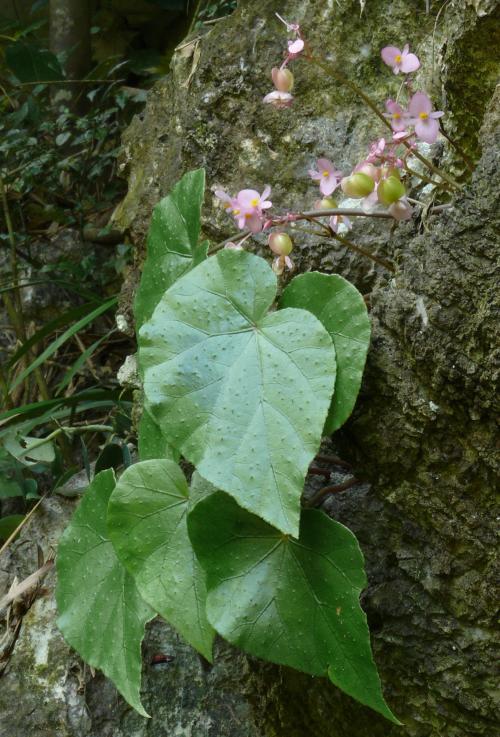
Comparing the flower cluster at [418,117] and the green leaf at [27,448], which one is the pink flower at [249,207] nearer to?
the flower cluster at [418,117]

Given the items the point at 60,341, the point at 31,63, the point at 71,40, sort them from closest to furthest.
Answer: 1. the point at 60,341
2. the point at 31,63
3. the point at 71,40

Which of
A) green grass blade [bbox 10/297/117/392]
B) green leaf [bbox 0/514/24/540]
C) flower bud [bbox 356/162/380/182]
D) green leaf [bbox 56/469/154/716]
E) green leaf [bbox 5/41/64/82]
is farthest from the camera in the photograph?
green leaf [bbox 5/41/64/82]

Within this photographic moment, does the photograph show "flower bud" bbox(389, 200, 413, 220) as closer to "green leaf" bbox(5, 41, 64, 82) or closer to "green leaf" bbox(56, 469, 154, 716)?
"green leaf" bbox(56, 469, 154, 716)

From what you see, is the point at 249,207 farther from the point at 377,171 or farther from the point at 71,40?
the point at 71,40

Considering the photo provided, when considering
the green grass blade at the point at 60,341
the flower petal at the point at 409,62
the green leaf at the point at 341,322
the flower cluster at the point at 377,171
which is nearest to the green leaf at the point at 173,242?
the flower cluster at the point at 377,171

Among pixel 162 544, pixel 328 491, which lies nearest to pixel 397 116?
pixel 328 491

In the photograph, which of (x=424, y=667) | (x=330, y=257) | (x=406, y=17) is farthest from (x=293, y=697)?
(x=406, y=17)

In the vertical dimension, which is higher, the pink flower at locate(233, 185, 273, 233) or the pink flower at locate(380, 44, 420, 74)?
the pink flower at locate(380, 44, 420, 74)

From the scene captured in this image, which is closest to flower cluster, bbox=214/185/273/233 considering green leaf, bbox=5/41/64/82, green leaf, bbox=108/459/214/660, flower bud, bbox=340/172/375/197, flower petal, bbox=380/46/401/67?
flower bud, bbox=340/172/375/197
